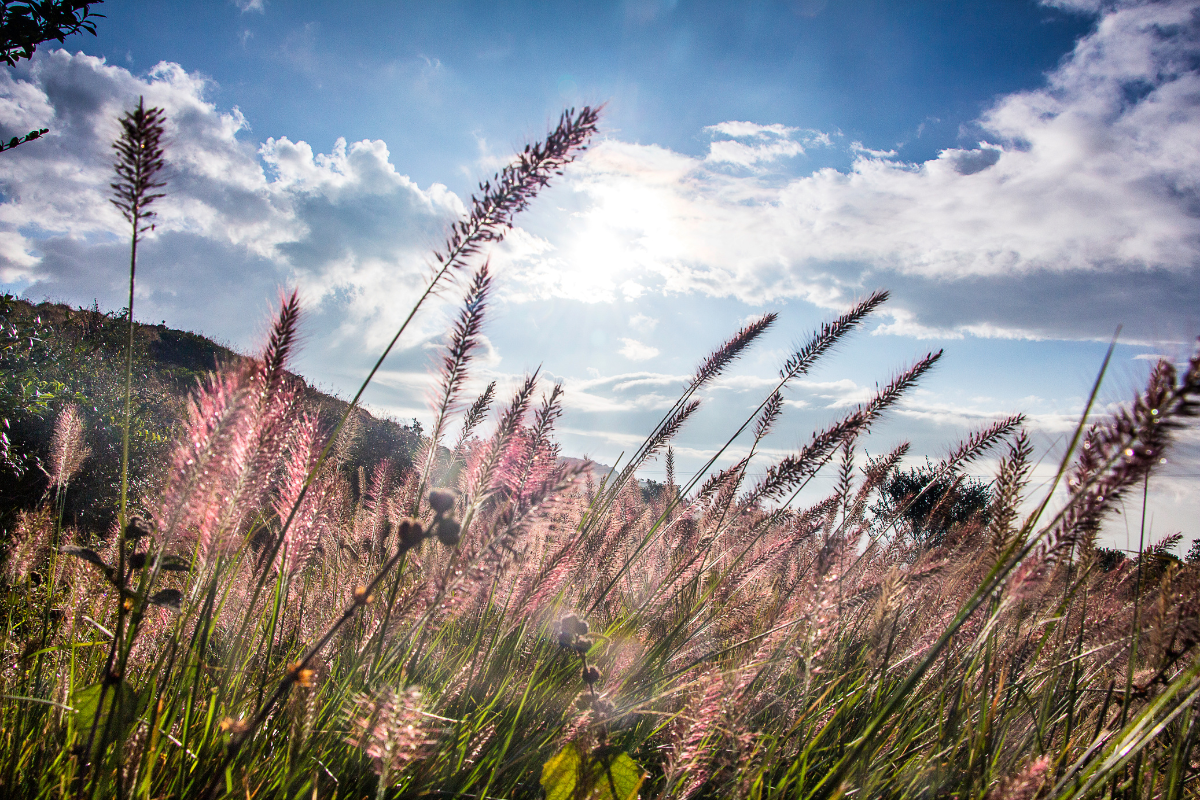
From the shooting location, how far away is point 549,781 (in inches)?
55.0

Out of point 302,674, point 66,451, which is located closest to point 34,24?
point 66,451

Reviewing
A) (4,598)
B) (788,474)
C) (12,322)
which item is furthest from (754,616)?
(12,322)

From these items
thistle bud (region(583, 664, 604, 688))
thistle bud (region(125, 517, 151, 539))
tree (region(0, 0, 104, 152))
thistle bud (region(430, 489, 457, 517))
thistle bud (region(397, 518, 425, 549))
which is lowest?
thistle bud (region(583, 664, 604, 688))

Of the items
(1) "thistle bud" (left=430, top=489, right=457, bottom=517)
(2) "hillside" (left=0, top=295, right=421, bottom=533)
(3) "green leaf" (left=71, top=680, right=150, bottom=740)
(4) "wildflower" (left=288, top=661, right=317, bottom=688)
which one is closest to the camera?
(4) "wildflower" (left=288, top=661, right=317, bottom=688)

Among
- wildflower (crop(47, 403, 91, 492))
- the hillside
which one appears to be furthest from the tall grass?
the hillside

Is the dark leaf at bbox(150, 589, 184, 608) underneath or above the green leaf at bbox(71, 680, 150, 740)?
above

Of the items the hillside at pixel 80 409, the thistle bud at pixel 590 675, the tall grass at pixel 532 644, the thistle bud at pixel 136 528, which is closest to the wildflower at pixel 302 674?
the tall grass at pixel 532 644

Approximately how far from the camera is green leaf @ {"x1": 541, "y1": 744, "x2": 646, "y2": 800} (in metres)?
1.29

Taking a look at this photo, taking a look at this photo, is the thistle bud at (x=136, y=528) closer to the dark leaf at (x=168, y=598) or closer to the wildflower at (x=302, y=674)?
the dark leaf at (x=168, y=598)

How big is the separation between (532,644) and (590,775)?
4.14 feet

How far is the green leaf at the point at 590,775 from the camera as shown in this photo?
129 cm

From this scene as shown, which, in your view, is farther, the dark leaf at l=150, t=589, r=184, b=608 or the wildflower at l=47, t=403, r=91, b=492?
the wildflower at l=47, t=403, r=91, b=492

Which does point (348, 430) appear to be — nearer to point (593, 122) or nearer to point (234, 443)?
point (234, 443)

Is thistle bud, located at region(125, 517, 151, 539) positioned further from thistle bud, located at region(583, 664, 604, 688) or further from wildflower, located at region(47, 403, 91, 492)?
wildflower, located at region(47, 403, 91, 492)
